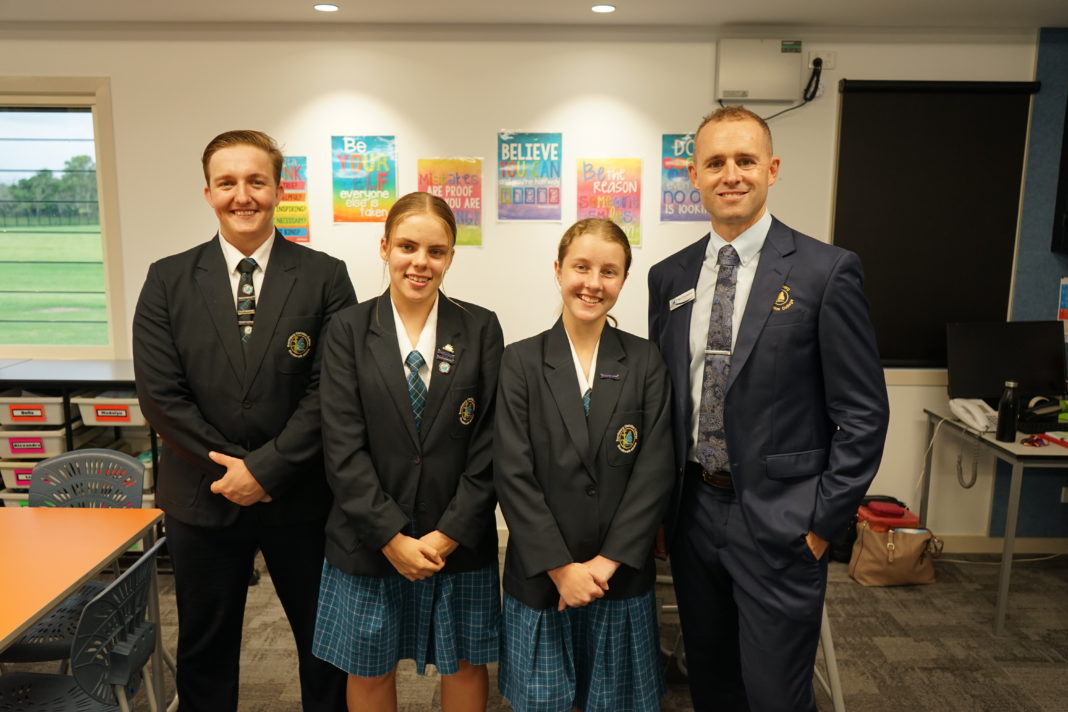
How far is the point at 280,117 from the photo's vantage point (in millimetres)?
3609

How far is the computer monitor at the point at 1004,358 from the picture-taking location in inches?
137

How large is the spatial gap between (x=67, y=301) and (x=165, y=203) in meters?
0.85

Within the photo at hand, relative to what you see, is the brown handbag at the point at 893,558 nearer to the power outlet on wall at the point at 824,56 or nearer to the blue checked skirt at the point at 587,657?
the blue checked skirt at the point at 587,657

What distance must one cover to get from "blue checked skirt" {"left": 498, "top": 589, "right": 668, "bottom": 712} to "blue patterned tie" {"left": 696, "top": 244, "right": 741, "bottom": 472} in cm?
39

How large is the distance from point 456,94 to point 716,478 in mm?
2595

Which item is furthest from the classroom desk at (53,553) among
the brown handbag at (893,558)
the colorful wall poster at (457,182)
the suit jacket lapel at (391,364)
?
the brown handbag at (893,558)

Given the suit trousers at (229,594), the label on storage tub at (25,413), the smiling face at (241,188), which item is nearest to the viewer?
the smiling face at (241,188)

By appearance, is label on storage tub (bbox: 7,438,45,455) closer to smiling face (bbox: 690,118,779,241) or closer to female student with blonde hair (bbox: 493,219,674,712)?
female student with blonde hair (bbox: 493,219,674,712)

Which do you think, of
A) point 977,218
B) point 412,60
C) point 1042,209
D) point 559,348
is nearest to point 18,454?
point 412,60

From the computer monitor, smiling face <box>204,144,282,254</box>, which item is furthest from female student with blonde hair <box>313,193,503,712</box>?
the computer monitor

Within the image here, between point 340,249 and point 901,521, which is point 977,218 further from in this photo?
point 340,249

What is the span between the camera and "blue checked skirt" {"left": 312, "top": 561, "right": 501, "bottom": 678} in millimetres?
1748

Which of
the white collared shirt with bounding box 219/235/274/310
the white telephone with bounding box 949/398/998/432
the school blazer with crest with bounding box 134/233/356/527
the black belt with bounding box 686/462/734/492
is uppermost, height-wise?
the white collared shirt with bounding box 219/235/274/310

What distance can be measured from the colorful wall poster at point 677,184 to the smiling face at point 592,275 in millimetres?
2030
